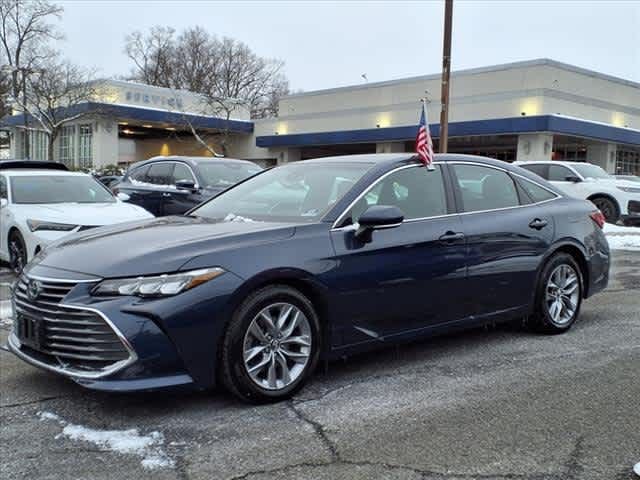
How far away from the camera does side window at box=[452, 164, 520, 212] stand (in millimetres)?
5332

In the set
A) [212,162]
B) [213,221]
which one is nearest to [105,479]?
[213,221]

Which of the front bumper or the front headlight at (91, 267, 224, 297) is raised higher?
the front headlight at (91, 267, 224, 297)

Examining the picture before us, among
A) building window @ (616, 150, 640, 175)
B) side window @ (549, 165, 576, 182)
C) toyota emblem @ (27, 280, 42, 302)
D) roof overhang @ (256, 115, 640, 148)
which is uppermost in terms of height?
roof overhang @ (256, 115, 640, 148)

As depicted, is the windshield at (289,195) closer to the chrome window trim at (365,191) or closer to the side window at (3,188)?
the chrome window trim at (365,191)

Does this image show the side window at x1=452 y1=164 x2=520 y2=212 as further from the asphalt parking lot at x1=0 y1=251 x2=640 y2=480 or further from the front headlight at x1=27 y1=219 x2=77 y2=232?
the front headlight at x1=27 y1=219 x2=77 y2=232

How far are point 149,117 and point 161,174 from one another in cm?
3294

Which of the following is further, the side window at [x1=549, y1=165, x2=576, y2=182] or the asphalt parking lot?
the side window at [x1=549, y1=165, x2=576, y2=182]

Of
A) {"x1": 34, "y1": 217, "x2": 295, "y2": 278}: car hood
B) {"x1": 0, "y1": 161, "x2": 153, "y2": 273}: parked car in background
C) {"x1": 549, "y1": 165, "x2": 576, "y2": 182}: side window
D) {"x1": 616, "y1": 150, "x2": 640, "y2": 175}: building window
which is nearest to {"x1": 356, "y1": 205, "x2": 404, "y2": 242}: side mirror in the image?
{"x1": 34, "y1": 217, "x2": 295, "y2": 278}: car hood

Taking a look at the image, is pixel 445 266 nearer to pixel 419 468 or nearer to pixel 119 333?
pixel 419 468

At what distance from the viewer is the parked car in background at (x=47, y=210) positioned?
8289 mm

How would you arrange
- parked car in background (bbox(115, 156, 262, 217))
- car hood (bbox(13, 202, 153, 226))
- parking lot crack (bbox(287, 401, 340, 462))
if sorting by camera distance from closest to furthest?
parking lot crack (bbox(287, 401, 340, 462)) → car hood (bbox(13, 202, 153, 226)) → parked car in background (bbox(115, 156, 262, 217))

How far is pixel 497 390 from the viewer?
4.41m

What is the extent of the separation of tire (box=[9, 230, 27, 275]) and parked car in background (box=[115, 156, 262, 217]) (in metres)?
2.50

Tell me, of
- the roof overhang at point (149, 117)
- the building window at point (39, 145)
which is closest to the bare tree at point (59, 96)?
the roof overhang at point (149, 117)
